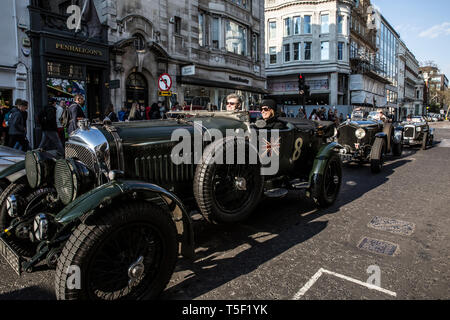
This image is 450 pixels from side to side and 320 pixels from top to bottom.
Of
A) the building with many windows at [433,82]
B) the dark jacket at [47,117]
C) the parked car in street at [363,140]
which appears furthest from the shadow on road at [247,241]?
the building with many windows at [433,82]

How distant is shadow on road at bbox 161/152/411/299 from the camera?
2.78m

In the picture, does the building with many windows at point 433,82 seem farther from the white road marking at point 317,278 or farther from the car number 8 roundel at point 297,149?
the white road marking at point 317,278

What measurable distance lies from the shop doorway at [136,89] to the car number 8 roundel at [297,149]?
38.2 feet

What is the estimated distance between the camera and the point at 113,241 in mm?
2299

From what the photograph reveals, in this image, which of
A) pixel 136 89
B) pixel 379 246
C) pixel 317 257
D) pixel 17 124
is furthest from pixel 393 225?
pixel 136 89

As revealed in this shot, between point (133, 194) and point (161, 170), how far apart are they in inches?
34.1

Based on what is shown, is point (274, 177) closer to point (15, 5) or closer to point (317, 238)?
point (317, 238)

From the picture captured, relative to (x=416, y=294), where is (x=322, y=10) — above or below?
above

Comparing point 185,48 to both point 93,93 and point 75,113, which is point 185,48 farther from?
point 75,113

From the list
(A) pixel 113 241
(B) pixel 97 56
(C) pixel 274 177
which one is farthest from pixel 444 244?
(B) pixel 97 56

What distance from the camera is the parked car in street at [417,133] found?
44.7ft

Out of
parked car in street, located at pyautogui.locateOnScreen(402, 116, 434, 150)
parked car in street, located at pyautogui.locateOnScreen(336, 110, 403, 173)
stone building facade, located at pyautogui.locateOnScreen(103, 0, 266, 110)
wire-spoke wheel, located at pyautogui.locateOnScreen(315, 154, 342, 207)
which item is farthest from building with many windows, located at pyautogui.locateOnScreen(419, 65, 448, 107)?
wire-spoke wheel, located at pyautogui.locateOnScreen(315, 154, 342, 207)

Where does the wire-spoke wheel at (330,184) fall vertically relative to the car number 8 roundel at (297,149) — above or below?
below
